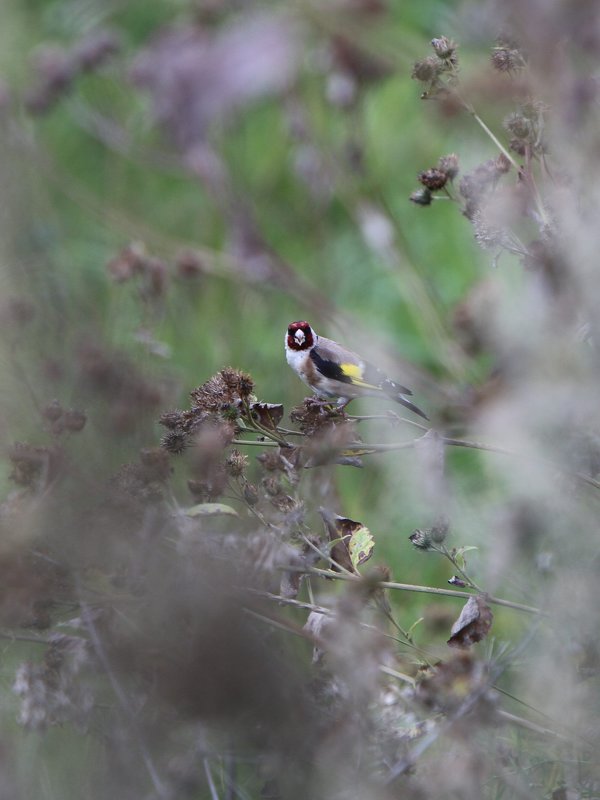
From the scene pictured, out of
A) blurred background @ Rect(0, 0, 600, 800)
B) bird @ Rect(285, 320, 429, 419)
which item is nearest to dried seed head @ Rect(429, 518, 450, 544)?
blurred background @ Rect(0, 0, 600, 800)

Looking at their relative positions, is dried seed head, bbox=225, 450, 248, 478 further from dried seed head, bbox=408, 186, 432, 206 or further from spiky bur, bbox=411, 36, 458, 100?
spiky bur, bbox=411, 36, 458, 100

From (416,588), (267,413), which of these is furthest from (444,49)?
(416,588)

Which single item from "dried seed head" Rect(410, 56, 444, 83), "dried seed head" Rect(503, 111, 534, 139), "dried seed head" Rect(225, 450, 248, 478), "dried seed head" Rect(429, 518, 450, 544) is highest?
"dried seed head" Rect(410, 56, 444, 83)

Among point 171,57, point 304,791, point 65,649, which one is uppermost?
point 171,57

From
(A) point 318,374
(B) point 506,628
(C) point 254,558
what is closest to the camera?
(C) point 254,558

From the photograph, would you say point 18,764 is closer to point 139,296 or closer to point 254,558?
point 254,558

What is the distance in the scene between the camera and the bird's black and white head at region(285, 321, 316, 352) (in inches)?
113

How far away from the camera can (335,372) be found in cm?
273

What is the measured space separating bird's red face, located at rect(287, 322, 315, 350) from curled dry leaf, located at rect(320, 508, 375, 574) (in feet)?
3.48

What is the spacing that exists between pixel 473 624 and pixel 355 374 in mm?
1154

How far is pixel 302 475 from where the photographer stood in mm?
1840

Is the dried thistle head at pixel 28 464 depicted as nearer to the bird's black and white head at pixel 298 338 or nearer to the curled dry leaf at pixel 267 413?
the curled dry leaf at pixel 267 413

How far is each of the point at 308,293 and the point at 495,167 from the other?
1.59 ft

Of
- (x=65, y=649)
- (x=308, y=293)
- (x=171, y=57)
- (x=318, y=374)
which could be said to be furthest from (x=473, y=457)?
(x=171, y=57)
